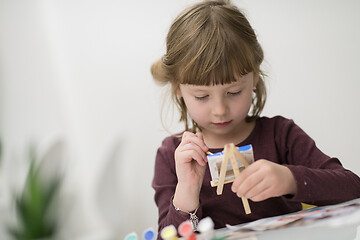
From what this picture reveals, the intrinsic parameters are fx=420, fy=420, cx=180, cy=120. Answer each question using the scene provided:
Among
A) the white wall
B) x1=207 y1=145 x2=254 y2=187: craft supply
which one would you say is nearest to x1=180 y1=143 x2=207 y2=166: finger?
x1=207 y1=145 x2=254 y2=187: craft supply

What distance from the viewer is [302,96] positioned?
1615 mm

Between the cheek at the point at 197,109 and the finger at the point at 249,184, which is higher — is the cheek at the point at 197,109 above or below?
above

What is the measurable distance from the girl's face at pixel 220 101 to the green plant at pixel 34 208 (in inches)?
47.1

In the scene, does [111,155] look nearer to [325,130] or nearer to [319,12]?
[325,130]

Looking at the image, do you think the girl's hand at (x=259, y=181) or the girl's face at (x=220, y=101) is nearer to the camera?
the girl's hand at (x=259, y=181)

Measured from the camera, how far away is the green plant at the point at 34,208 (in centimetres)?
190

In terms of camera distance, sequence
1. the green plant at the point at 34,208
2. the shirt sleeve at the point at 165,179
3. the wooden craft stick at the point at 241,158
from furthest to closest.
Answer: the green plant at the point at 34,208, the shirt sleeve at the point at 165,179, the wooden craft stick at the point at 241,158

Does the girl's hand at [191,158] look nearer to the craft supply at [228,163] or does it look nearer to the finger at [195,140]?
the finger at [195,140]

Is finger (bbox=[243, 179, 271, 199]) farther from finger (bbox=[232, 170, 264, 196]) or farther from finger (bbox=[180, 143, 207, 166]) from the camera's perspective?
finger (bbox=[180, 143, 207, 166])

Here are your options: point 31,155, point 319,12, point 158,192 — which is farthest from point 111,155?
point 319,12

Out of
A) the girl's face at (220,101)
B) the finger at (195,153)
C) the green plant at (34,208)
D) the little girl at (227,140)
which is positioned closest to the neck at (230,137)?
the little girl at (227,140)

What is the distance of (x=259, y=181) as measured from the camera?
75 centimetres

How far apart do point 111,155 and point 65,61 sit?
0.50m

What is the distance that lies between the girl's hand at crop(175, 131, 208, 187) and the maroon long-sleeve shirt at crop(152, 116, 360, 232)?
0.29ft
